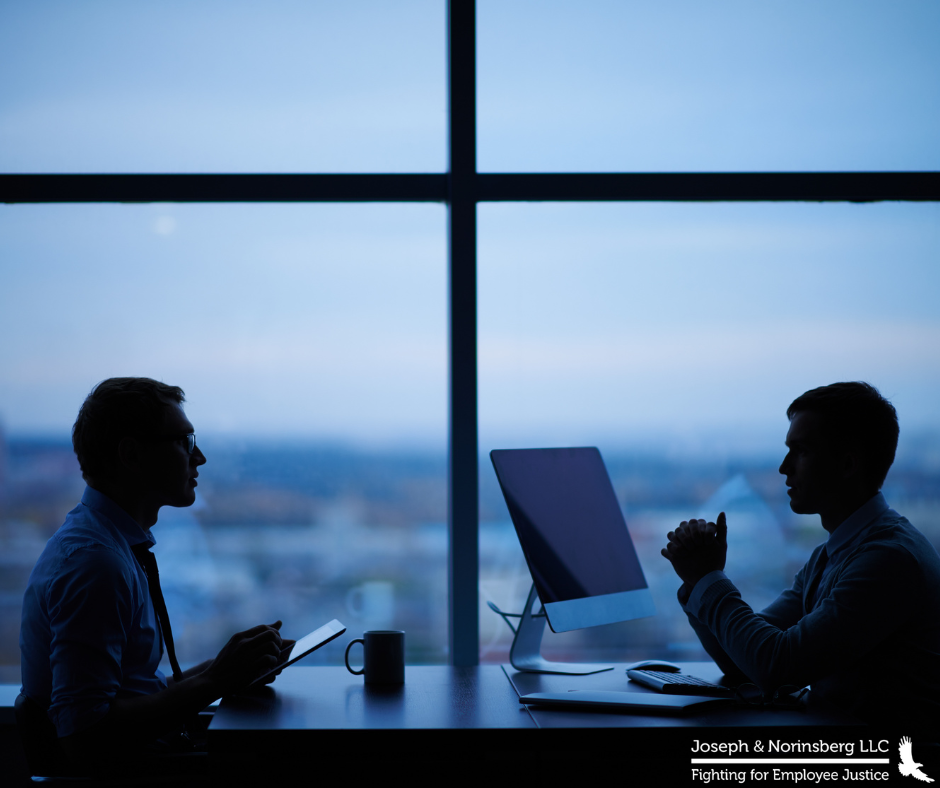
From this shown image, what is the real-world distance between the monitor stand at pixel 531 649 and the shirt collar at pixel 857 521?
68cm

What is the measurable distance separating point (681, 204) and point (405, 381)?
1214 millimetres

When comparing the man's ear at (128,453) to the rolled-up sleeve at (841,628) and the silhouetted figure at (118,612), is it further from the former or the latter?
the rolled-up sleeve at (841,628)

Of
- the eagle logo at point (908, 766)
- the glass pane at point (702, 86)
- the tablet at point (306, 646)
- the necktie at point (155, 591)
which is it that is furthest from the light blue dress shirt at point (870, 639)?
the glass pane at point (702, 86)

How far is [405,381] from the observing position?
9.23ft

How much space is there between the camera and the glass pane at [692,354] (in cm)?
281

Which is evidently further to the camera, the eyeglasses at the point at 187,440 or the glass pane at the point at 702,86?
the glass pane at the point at 702,86

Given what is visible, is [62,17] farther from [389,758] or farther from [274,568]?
[389,758]

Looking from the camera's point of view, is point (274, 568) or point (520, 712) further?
point (274, 568)

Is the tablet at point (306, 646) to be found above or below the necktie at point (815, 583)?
below

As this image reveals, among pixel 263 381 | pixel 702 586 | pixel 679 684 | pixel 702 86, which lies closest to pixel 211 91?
pixel 263 381

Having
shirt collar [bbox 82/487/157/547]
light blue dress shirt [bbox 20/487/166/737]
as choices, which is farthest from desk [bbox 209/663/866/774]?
shirt collar [bbox 82/487/157/547]

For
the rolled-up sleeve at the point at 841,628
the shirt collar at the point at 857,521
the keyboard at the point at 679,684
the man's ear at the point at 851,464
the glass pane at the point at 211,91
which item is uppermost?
the glass pane at the point at 211,91

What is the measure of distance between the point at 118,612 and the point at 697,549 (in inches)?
53.4

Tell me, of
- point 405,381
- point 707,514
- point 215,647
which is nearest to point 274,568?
point 215,647
